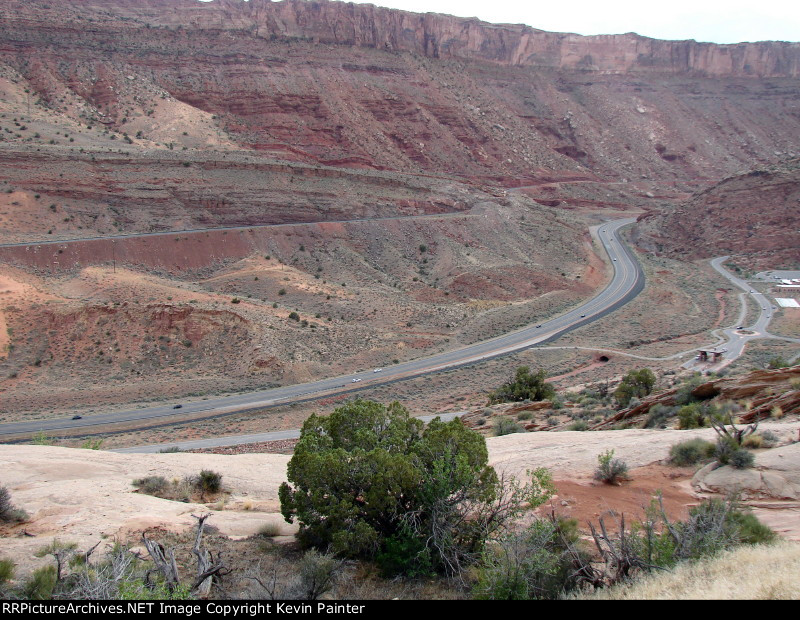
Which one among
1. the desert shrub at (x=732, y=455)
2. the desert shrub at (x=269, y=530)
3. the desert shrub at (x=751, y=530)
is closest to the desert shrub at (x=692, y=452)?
the desert shrub at (x=732, y=455)

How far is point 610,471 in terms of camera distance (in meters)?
14.3

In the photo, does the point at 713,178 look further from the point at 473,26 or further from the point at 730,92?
the point at 473,26

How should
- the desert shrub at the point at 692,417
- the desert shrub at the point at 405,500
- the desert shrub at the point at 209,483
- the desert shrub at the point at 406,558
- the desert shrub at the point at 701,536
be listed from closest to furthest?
the desert shrub at the point at 701,536 < the desert shrub at the point at 406,558 < the desert shrub at the point at 405,500 < the desert shrub at the point at 209,483 < the desert shrub at the point at 692,417

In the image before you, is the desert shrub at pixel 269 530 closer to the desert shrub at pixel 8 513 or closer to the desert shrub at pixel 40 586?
the desert shrub at pixel 40 586

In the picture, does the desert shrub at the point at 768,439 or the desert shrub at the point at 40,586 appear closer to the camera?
the desert shrub at the point at 40,586

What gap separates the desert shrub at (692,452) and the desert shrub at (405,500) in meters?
4.31

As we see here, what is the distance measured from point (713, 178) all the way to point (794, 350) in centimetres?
8451

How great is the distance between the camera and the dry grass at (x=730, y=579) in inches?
297

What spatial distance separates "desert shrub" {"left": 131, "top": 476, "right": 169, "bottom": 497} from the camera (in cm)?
1484

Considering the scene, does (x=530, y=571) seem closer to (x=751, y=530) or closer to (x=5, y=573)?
(x=751, y=530)

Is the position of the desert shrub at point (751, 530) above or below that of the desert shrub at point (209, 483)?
above

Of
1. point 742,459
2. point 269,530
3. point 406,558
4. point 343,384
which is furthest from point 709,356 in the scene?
point 269,530

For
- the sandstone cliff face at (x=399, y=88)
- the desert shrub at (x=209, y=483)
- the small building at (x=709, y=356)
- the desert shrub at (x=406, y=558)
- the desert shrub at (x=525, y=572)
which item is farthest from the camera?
the sandstone cliff face at (x=399, y=88)
